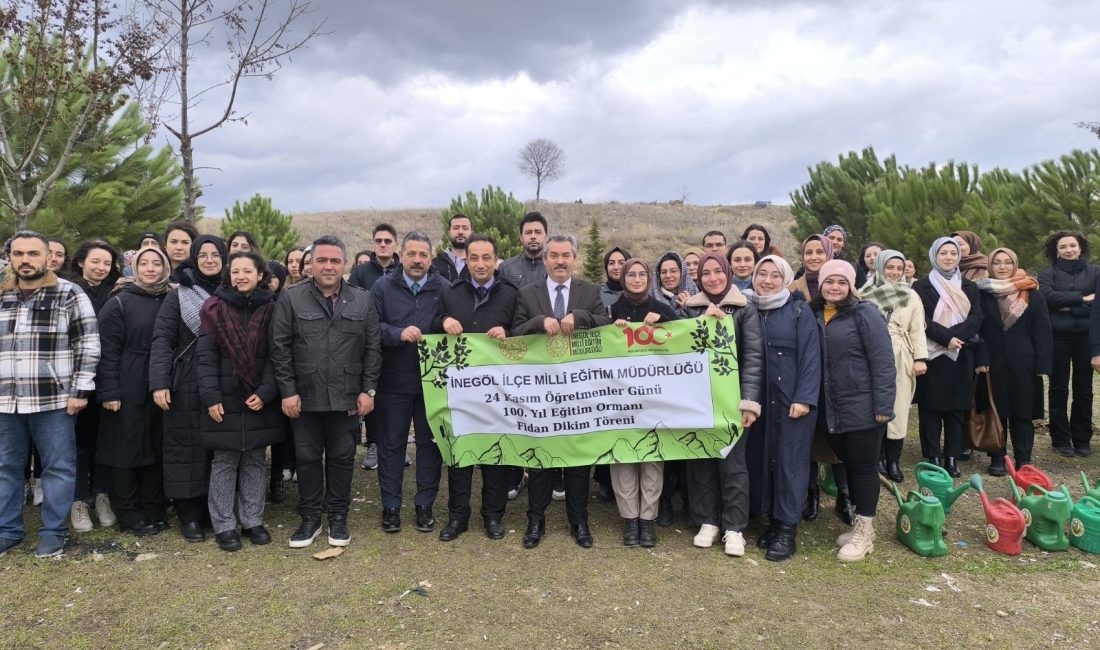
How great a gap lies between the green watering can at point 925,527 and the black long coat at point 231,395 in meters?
4.44

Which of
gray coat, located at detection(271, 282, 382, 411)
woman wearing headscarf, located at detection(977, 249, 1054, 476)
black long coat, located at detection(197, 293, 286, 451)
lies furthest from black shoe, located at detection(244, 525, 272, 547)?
woman wearing headscarf, located at detection(977, 249, 1054, 476)

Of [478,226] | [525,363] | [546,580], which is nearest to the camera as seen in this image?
[546,580]

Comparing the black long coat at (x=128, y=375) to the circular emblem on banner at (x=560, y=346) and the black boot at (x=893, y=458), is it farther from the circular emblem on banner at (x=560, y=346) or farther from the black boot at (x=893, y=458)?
the black boot at (x=893, y=458)

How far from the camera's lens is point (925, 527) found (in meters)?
4.35

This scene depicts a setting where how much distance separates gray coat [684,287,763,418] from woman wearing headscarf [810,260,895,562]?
418 mm

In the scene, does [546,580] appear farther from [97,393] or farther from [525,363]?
[97,393]

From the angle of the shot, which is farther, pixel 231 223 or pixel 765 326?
pixel 231 223

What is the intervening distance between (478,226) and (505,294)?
563 inches

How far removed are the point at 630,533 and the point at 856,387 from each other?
5.98 feet

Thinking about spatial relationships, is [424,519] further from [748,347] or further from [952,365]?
[952,365]

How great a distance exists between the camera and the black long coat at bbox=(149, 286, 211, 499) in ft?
14.5

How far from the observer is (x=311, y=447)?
4480 millimetres

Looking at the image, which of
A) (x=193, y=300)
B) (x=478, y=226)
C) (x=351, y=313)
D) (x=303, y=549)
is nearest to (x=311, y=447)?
(x=303, y=549)

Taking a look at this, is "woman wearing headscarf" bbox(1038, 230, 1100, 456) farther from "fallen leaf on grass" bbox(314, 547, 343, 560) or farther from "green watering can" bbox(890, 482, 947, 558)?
"fallen leaf on grass" bbox(314, 547, 343, 560)
